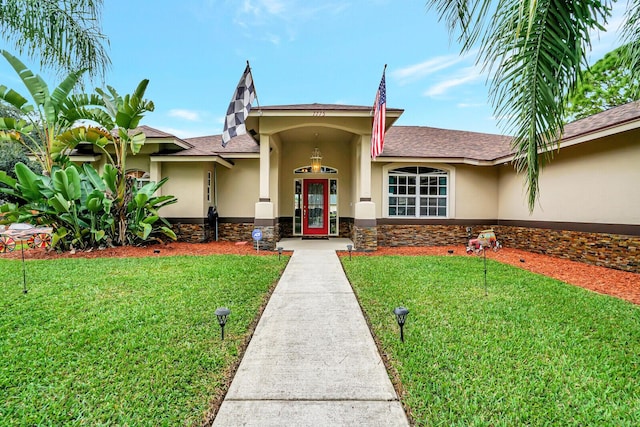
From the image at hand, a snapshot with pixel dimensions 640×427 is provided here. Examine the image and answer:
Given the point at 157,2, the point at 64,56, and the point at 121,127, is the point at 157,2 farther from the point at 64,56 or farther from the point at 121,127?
the point at 64,56

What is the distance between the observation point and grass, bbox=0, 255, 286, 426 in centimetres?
239

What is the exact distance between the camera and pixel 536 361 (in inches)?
120

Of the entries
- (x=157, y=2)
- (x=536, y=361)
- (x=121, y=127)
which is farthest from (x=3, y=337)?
(x=157, y=2)

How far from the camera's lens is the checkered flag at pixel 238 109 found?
738 centimetres

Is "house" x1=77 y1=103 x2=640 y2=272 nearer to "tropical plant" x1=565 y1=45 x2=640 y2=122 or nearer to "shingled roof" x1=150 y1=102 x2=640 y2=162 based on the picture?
"shingled roof" x1=150 y1=102 x2=640 y2=162

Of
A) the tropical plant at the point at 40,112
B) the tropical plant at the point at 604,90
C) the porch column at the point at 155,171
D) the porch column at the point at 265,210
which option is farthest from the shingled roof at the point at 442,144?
the tropical plant at the point at 40,112

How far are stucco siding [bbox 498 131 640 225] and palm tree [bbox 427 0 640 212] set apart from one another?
240 inches

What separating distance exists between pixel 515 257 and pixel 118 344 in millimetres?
9695

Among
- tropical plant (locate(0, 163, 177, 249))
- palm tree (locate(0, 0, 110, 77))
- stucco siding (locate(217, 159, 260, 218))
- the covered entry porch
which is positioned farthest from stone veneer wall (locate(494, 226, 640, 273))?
tropical plant (locate(0, 163, 177, 249))

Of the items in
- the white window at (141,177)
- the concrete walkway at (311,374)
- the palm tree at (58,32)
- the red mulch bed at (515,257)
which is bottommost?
the concrete walkway at (311,374)

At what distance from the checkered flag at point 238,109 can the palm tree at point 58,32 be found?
3353mm

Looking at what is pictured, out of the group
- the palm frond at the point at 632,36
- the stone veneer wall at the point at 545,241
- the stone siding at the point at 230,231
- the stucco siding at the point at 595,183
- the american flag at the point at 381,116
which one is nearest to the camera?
the palm frond at the point at 632,36

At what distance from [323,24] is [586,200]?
10.8 metres

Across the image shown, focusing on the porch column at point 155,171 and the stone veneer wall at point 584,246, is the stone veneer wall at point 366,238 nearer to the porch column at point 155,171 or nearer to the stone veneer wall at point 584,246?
the stone veneer wall at point 584,246
